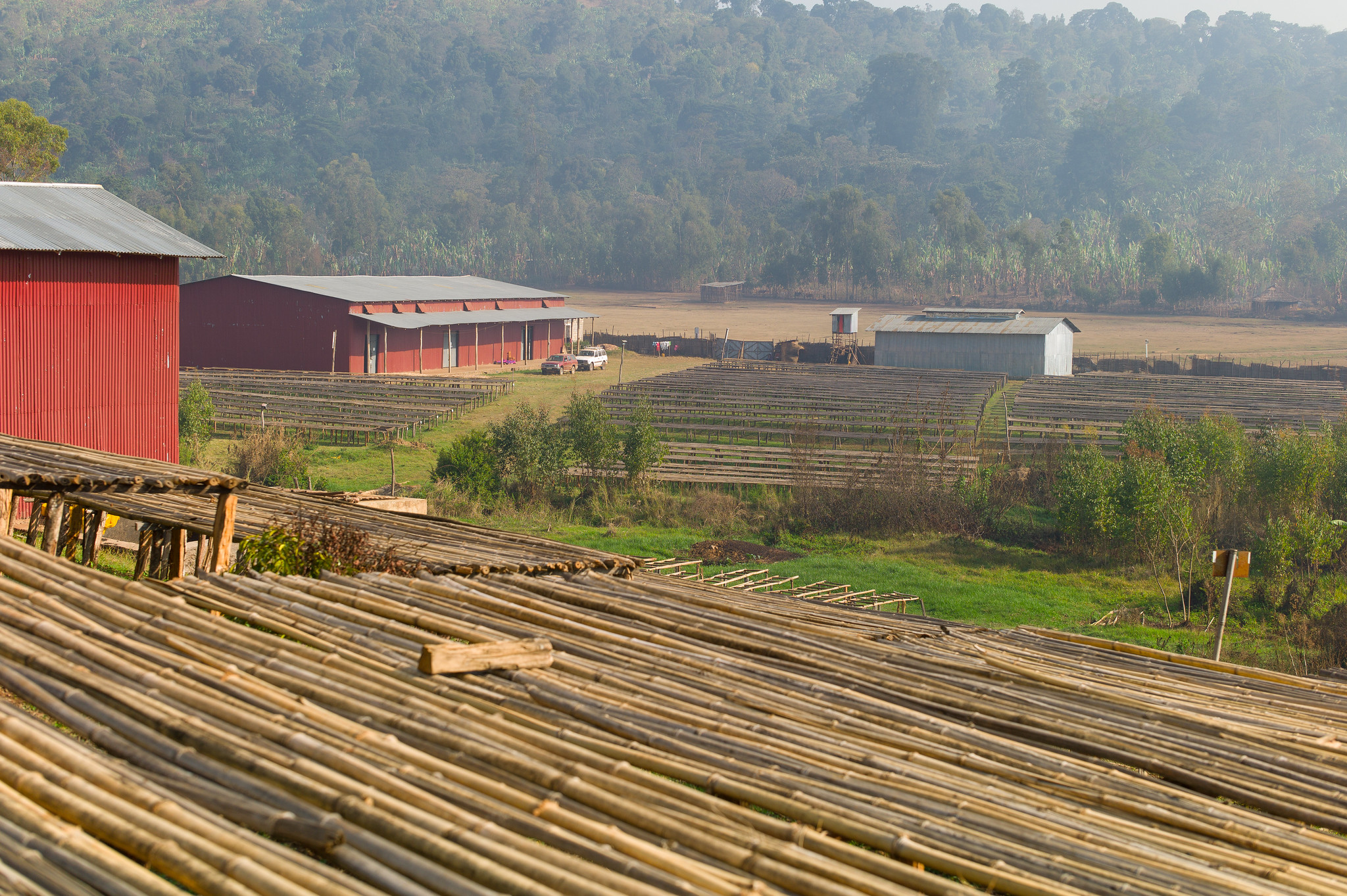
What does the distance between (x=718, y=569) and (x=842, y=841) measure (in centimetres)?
2278

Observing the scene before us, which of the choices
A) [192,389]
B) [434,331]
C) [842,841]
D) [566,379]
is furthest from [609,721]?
[434,331]

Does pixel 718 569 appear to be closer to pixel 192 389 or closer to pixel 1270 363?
pixel 192 389

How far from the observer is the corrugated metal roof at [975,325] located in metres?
65.1

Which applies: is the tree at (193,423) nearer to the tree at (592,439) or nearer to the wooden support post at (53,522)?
the tree at (592,439)

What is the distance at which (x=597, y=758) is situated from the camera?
6055 millimetres

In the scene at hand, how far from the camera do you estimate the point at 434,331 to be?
64312mm

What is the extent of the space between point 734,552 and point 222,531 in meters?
20.6

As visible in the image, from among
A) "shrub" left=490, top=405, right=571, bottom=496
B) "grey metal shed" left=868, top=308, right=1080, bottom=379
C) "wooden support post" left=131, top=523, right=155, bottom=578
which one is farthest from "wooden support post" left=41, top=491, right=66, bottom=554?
"grey metal shed" left=868, top=308, right=1080, bottom=379

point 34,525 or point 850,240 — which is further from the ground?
point 850,240

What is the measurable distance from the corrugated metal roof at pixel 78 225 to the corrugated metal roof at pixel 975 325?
163 feet

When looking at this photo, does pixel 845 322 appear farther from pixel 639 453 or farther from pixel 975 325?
pixel 639 453

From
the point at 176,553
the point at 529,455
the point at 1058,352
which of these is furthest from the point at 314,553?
the point at 1058,352

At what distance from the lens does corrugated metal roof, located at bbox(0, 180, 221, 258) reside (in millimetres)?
21000

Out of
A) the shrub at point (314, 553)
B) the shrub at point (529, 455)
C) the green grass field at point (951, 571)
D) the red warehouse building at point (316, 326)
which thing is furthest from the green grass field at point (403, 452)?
the shrub at point (314, 553)
